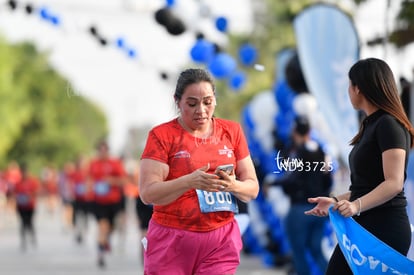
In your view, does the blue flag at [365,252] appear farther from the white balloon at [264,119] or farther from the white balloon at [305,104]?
the white balloon at [264,119]

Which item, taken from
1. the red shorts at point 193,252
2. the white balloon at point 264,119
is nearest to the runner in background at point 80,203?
the white balloon at point 264,119

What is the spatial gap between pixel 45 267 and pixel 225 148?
434 inches

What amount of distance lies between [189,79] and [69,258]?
13161mm

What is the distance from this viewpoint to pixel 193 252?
5406 mm

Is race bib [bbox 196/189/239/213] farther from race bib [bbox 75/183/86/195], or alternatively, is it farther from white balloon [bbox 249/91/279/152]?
race bib [bbox 75/183/86/195]

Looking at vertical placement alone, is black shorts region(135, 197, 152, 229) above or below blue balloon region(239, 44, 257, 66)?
below

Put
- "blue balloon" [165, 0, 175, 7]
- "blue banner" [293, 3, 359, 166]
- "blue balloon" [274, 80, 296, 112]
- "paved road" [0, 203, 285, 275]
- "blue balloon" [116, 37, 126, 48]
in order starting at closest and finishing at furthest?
1. "blue banner" [293, 3, 359, 166]
2. "blue balloon" [165, 0, 175, 7]
3. "blue balloon" [274, 80, 296, 112]
4. "blue balloon" [116, 37, 126, 48]
5. "paved road" [0, 203, 285, 275]

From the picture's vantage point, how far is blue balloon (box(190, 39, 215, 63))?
1286 cm

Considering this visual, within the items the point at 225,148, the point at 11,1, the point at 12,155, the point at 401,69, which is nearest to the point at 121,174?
the point at 11,1

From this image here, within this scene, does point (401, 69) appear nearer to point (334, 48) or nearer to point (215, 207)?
point (334, 48)

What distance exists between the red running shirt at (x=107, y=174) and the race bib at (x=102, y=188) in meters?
0.01

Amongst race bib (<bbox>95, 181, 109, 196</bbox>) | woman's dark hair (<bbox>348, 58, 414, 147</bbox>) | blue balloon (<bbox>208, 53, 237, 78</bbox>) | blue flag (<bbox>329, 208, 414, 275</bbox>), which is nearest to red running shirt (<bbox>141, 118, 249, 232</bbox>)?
blue flag (<bbox>329, 208, 414, 275</bbox>)

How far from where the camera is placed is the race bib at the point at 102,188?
16500mm

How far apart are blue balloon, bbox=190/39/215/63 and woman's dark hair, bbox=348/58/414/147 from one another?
24.8 ft
